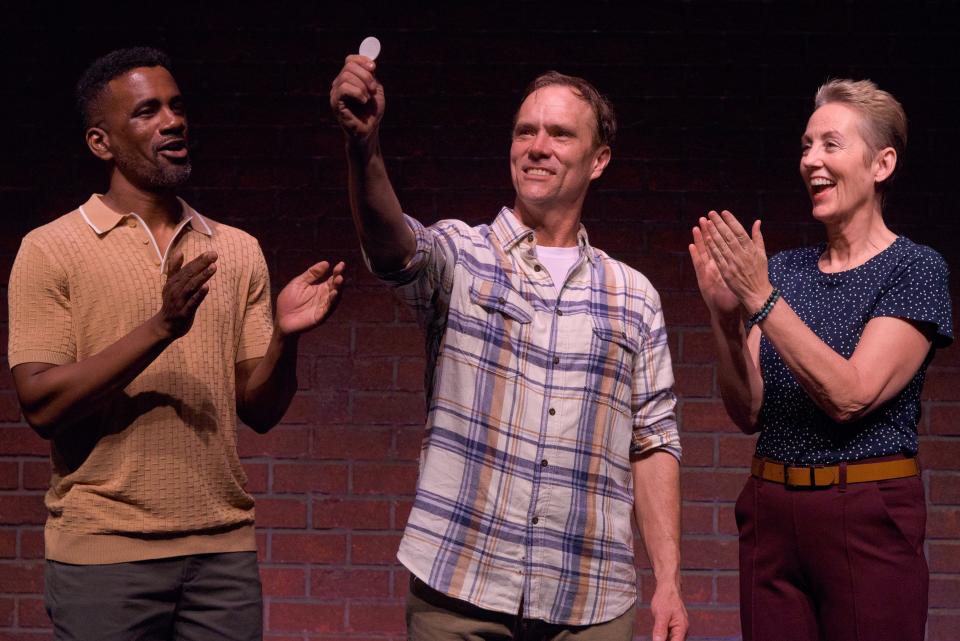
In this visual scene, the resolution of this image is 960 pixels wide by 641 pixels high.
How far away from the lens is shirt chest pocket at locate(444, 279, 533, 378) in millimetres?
2068

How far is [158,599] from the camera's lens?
2.16m

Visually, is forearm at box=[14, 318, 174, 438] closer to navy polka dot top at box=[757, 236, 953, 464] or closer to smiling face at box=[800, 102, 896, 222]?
navy polka dot top at box=[757, 236, 953, 464]

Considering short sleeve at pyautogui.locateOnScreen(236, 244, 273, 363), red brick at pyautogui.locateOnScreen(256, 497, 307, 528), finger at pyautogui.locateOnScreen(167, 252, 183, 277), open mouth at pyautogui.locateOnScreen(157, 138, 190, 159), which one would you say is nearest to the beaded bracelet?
short sleeve at pyautogui.locateOnScreen(236, 244, 273, 363)

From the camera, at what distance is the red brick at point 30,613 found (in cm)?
355

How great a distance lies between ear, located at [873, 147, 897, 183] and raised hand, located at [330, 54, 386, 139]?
46.1 inches

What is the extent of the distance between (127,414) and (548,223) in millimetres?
902

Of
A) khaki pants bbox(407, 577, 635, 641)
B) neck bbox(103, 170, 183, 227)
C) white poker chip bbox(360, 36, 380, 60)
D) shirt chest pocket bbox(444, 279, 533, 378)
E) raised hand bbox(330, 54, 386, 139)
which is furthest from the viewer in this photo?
neck bbox(103, 170, 183, 227)

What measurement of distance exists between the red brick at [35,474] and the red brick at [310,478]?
0.72 m

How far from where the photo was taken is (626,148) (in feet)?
11.8

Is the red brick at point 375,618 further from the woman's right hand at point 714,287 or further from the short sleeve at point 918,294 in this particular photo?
the short sleeve at point 918,294

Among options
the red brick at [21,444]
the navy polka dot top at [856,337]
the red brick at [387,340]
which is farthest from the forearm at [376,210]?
the red brick at [21,444]

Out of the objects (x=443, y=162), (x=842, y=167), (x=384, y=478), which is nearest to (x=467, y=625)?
(x=842, y=167)

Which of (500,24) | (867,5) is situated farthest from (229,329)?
(867,5)

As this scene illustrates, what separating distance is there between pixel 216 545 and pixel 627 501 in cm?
80
